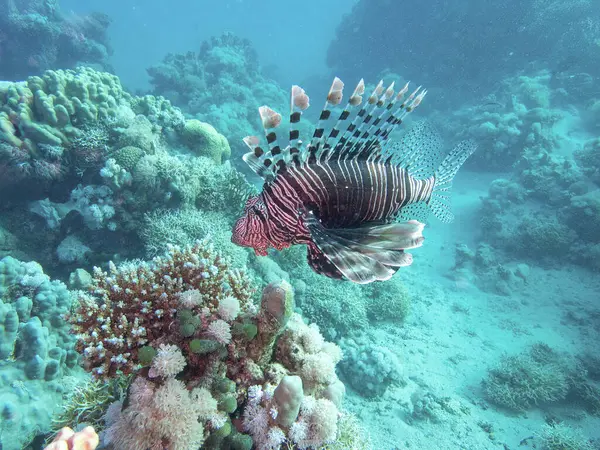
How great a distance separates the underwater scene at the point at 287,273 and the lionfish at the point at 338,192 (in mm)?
19

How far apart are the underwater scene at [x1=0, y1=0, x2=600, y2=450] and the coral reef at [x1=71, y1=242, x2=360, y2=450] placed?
0.02 meters

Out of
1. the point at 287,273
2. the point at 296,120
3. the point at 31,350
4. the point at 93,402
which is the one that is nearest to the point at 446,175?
the point at 296,120

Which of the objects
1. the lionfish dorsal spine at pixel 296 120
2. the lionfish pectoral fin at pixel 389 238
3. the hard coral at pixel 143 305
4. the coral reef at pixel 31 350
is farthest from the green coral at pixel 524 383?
the coral reef at pixel 31 350

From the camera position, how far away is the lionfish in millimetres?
2170

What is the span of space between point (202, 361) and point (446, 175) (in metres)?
3.52

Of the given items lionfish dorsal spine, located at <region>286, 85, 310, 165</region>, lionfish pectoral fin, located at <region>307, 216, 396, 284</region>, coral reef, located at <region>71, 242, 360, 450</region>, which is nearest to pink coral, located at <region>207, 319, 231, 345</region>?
coral reef, located at <region>71, 242, 360, 450</region>

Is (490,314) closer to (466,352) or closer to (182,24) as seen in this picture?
(466,352)

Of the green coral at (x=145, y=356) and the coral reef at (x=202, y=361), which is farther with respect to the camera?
the green coral at (x=145, y=356)

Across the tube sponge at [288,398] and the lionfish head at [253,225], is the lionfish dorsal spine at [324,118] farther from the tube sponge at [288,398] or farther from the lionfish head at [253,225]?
the tube sponge at [288,398]

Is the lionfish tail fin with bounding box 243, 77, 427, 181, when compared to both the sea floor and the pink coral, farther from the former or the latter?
the sea floor

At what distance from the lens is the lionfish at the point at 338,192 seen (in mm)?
2170

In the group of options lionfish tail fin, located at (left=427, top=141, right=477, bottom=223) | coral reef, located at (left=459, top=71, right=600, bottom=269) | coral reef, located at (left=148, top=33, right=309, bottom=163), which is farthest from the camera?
coral reef, located at (left=148, top=33, right=309, bottom=163)

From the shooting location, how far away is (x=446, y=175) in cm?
421

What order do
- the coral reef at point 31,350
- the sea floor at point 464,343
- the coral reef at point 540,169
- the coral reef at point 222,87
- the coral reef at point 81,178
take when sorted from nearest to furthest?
the coral reef at point 31,350, the sea floor at point 464,343, the coral reef at point 81,178, the coral reef at point 540,169, the coral reef at point 222,87
